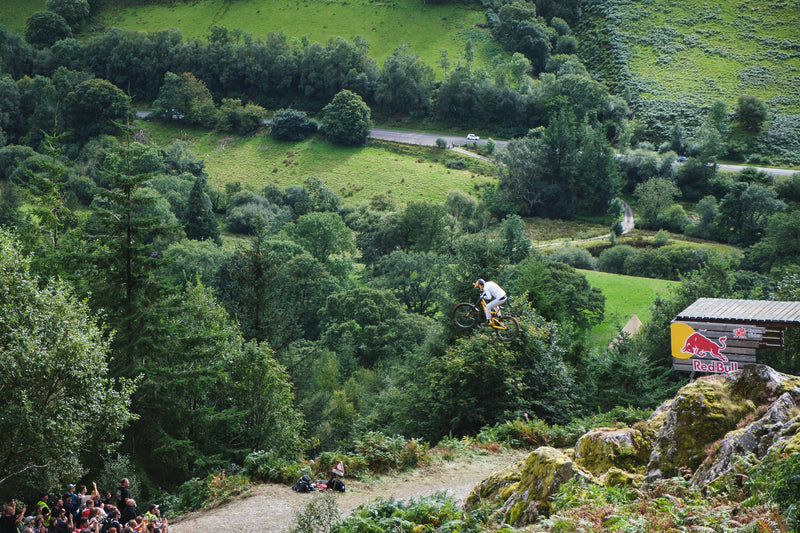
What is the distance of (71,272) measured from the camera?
29.2 metres

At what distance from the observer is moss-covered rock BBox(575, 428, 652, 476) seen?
15.7 metres

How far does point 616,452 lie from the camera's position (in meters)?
15.9

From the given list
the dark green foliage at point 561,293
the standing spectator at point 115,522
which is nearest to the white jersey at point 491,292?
the standing spectator at point 115,522

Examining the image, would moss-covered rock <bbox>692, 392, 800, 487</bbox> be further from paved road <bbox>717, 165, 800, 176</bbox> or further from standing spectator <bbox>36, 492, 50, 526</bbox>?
paved road <bbox>717, 165, 800, 176</bbox>

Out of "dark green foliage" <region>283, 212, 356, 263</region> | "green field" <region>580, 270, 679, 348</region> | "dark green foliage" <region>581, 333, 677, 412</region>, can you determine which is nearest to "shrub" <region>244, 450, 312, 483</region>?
"dark green foliage" <region>581, 333, 677, 412</region>

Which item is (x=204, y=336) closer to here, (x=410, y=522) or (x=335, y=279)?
(x=410, y=522)

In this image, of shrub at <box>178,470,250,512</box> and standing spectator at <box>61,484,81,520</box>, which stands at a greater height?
standing spectator at <box>61,484,81,520</box>

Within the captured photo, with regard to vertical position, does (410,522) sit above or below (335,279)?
above

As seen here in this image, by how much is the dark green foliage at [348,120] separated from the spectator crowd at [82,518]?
96.4 metres

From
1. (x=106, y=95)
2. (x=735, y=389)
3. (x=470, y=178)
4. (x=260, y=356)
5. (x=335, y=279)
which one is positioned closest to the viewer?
(x=735, y=389)

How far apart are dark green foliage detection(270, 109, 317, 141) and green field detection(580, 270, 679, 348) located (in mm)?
60539

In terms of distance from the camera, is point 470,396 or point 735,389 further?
point 470,396

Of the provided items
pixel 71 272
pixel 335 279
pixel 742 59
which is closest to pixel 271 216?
pixel 335 279

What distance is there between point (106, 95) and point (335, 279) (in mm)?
68206
